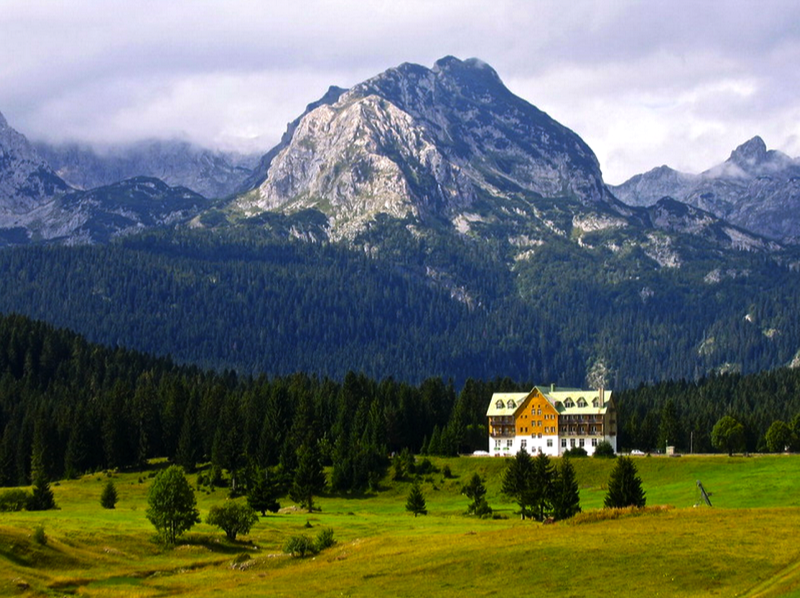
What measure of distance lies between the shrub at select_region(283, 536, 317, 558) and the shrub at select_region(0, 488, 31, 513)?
5095 centimetres

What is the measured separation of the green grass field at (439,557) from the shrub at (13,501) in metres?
8.46

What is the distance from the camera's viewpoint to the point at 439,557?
91.6 m

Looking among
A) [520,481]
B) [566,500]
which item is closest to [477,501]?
[520,481]

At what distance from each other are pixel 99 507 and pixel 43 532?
188 feet

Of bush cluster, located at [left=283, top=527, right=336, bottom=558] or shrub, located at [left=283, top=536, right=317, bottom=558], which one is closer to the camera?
shrub, located at [left=283, top=536, right=317, bottom=558]

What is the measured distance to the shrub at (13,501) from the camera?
14475cm

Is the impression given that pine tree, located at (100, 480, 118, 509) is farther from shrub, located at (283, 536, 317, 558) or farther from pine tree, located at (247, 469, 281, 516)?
shrub, located at (283, 536, 317, 558)

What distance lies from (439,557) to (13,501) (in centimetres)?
7633

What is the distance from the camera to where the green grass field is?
80.8 m

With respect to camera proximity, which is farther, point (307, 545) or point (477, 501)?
point (477, 501)

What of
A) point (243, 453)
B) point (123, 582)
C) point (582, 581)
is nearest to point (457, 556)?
point (582, 581)

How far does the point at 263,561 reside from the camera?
342 ft

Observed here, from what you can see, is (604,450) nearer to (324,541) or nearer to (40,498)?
(40,498)

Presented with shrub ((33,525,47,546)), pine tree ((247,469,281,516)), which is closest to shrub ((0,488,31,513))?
pine tree ((247,469,281,516))
